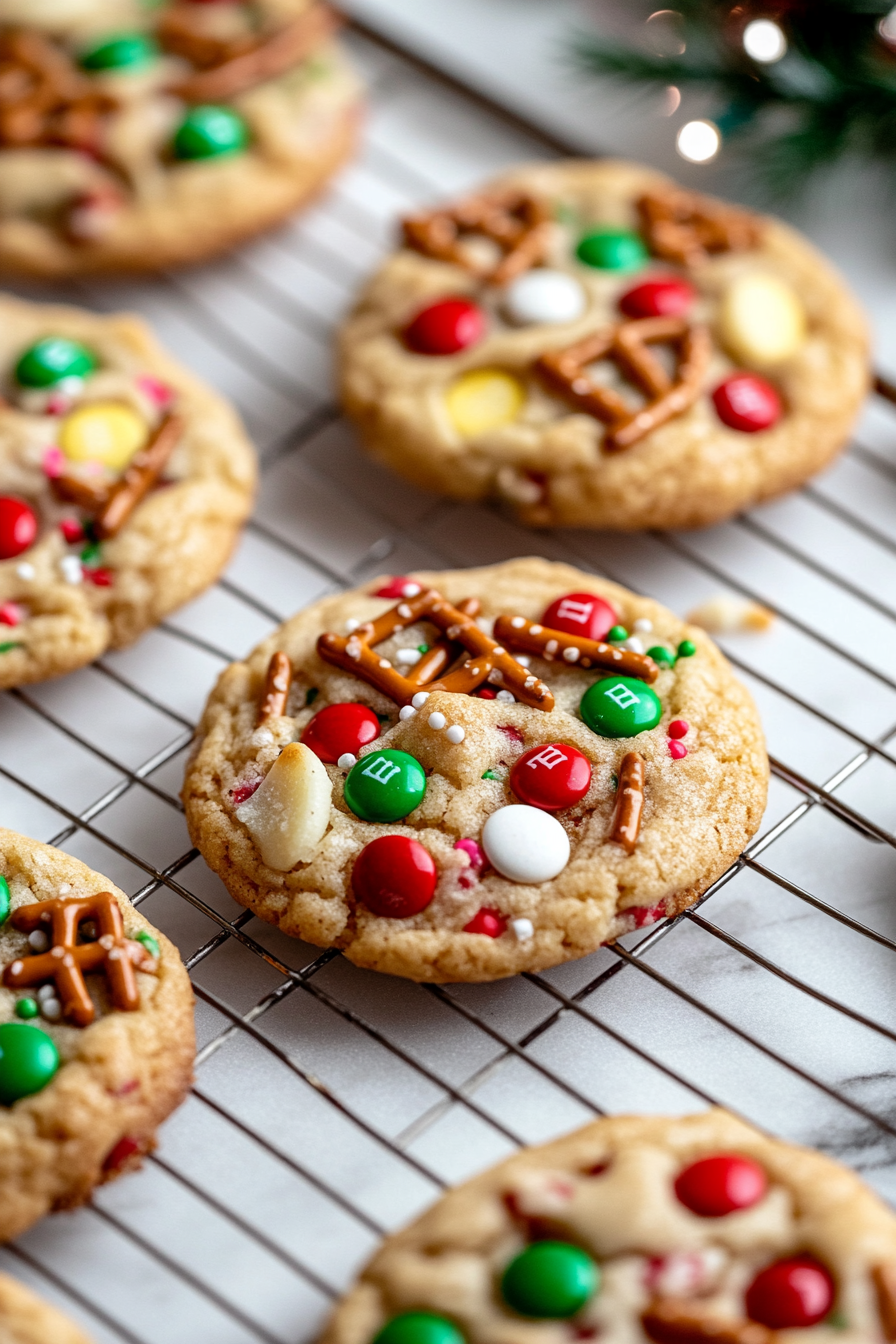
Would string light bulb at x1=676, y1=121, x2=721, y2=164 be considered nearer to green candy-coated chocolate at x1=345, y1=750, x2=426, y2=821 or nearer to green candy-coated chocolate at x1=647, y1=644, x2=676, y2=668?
green candy-coated chocolate at x1=647, y1=644, x2=676, y2=668

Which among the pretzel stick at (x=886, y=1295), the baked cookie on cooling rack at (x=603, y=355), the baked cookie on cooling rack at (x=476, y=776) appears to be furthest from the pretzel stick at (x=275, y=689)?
the pretzel stick at (x=886, y=1295)

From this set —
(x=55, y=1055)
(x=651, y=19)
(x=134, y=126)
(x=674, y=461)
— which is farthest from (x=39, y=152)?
(x=55, y=1055)

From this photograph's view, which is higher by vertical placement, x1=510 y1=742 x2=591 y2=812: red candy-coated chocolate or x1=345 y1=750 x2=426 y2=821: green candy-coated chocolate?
x1=510 y1=742 x2=591 y2=812: red candy-coated chocolate

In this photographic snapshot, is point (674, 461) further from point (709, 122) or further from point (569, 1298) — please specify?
point (569, 1298)

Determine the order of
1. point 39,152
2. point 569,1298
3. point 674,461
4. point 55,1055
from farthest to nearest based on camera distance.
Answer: point 39,152, point 674,461, point 55,1055, point 569,1298

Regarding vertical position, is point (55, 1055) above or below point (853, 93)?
below

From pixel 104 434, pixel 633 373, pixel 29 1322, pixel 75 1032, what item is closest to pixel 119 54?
pixel 104 434

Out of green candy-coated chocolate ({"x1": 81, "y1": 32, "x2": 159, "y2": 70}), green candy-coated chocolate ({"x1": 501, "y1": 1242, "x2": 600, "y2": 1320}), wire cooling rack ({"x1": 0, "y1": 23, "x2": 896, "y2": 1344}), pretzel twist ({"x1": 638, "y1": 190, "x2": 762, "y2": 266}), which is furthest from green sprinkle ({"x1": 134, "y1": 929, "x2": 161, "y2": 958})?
green candy-coated chocolate ({"x1": 81, "y1": 32, "x2": 159, "y2": 70})
